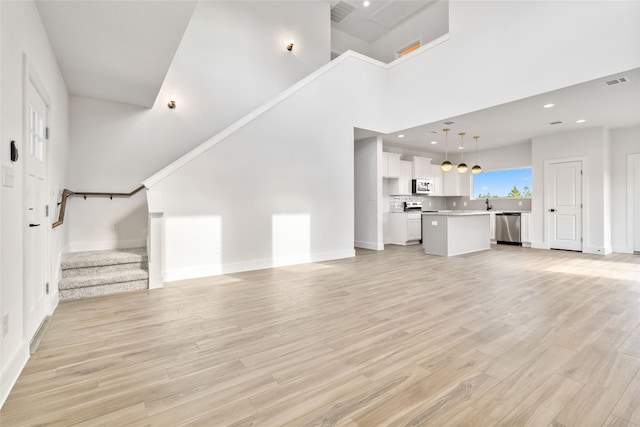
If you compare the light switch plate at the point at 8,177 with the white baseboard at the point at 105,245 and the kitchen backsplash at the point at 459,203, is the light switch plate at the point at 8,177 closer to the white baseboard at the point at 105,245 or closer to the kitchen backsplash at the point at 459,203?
the white baseboard at the point at 105,245

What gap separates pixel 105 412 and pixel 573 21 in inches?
273

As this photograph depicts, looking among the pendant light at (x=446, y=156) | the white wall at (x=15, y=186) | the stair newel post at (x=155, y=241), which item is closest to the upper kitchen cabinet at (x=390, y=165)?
the pendant light at (x=446, y=156)

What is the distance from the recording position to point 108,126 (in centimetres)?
511

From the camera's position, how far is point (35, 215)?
263cm

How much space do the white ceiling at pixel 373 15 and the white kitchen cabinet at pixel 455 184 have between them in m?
5.04

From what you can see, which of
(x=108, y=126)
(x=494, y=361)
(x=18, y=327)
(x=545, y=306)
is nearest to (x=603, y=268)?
(x=545, y=306)

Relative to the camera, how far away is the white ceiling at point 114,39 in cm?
273

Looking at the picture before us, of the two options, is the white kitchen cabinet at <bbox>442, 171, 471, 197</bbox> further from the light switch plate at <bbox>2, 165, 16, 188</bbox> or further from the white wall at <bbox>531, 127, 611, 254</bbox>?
the light switch plate at <bbox>2, 165, 16, 188</bbox>

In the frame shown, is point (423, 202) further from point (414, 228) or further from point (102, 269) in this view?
point (102, 269)

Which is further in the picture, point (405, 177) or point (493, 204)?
point (493, 204)

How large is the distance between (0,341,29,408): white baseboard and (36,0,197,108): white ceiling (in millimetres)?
2890

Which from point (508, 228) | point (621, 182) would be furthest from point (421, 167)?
point (621, 182)

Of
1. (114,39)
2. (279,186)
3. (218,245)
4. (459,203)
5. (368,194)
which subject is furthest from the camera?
(459,203)

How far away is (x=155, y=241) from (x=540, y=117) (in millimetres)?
7409
